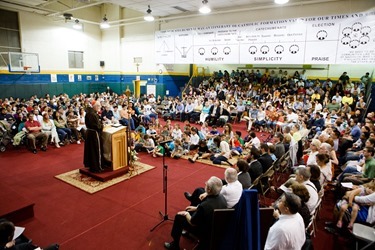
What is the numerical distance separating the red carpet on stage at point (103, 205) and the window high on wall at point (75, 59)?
35.3ft

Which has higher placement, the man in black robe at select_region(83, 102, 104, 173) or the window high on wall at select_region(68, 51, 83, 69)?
the window high on wall at select_region(68, 51, 83, 69)

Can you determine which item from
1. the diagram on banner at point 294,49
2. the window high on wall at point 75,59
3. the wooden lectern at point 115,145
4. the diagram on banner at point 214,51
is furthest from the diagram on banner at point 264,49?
the window high on wall at point 75,59

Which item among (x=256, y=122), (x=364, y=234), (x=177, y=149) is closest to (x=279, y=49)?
(x=256, y=122)

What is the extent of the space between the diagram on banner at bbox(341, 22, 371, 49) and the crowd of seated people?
8.04ft

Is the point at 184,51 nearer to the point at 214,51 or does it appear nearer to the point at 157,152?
the point at 214,51

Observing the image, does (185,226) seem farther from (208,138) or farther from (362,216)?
(208,138)

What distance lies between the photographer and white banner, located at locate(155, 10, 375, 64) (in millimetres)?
8148

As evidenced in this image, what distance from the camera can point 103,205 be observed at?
4.55m

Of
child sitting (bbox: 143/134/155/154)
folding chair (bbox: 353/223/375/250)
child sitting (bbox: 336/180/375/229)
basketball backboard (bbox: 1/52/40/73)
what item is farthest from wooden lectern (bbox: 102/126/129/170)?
basketball backboard (bbox: 1/52/40/73)

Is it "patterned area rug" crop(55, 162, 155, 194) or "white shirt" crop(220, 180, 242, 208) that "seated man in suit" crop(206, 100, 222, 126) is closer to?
"patterned area rug" crop(55, 162, 155, 194)

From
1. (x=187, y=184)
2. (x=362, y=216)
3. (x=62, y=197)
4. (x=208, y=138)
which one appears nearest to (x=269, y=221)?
(x=362, y=216)

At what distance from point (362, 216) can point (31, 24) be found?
1700cm

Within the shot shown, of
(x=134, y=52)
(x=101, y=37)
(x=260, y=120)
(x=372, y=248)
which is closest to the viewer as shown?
(x=372, y=248)

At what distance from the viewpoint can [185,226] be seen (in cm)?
321
